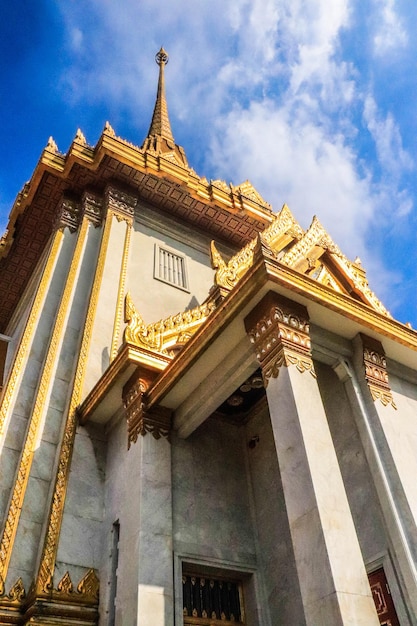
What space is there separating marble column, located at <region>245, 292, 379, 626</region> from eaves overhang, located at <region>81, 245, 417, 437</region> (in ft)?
0.71

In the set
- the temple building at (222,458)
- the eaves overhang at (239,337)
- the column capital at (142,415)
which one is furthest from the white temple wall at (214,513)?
the eaves overhang at (239,337)

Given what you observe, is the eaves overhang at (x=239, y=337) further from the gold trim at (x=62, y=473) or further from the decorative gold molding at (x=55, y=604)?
the decorative gold molding at (x=55, y=604)

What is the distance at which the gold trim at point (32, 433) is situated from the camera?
664 cm

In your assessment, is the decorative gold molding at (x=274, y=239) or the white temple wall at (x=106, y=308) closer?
the decorative gold molding at (x=274, y=239)

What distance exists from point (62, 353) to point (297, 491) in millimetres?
5503

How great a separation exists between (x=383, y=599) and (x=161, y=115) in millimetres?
19995

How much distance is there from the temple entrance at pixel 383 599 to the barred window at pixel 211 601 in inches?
91.7

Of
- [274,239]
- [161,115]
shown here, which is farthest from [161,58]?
[274,239]

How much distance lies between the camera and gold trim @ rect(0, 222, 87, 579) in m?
6.64

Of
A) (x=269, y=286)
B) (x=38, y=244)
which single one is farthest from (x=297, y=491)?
(x=38, y=244)

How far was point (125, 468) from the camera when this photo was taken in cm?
700

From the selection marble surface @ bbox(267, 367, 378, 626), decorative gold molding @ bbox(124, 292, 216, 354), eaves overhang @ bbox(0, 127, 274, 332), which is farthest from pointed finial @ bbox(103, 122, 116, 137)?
marble surface @ bbox(267, 367, 378, 626)

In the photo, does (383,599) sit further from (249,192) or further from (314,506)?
(249,192)

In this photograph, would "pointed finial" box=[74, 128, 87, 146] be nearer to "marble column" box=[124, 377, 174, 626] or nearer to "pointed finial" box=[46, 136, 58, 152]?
"pointed finial" box=[46, 136, 58, 152]
